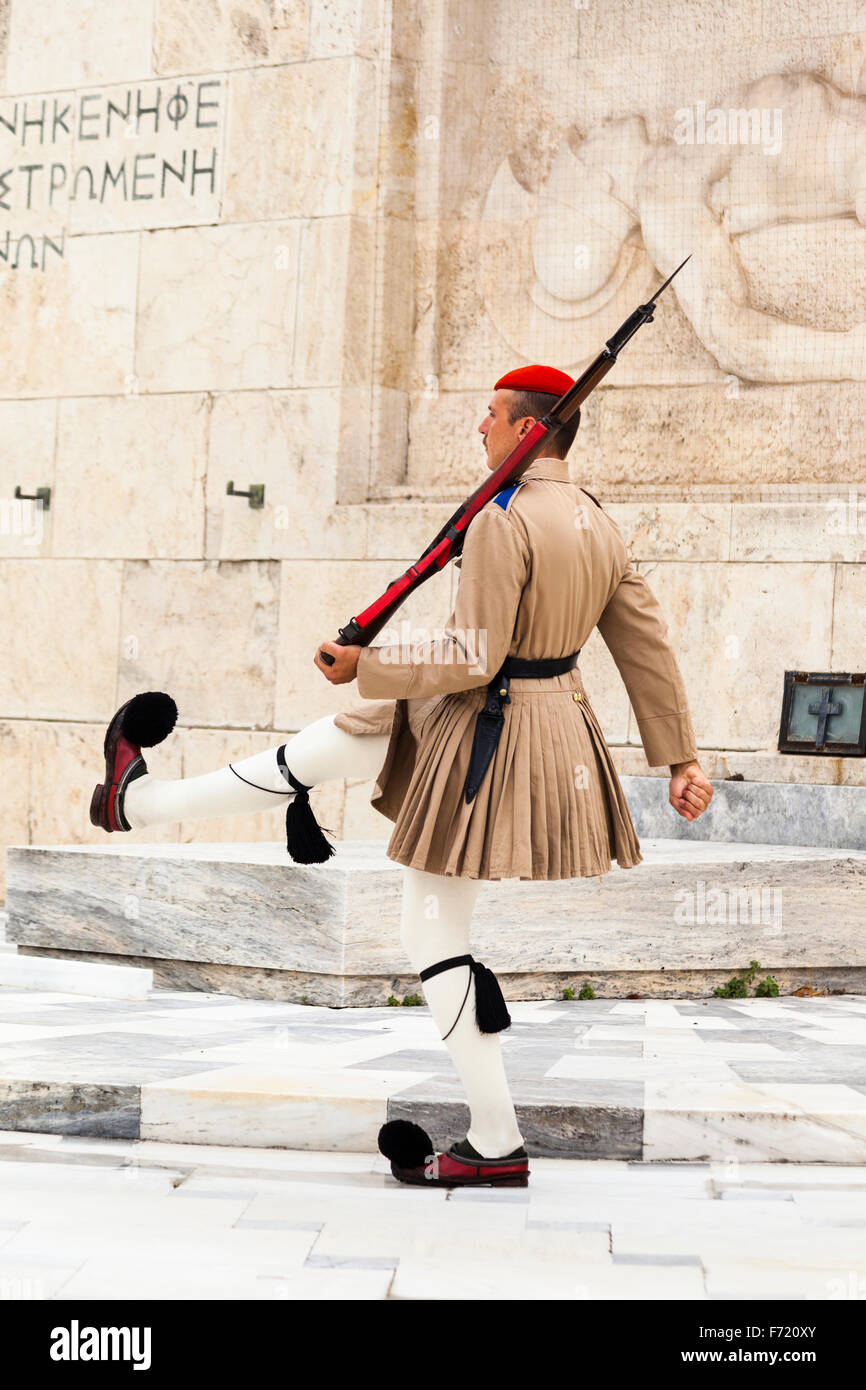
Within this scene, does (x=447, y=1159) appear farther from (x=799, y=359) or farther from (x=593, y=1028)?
(x=799, y=359)

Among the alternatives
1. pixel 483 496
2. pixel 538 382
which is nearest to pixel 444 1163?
pixel 483 496

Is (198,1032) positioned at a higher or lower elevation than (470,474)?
lower

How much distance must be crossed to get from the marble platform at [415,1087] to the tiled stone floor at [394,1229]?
56mm

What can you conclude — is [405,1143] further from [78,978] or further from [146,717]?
[78,978]

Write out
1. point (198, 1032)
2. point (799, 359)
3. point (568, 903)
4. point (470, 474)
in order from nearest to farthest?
point (198, 1032) < point (568, 903) < point (799, 359) < point (470, 474)

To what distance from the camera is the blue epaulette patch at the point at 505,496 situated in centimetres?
358

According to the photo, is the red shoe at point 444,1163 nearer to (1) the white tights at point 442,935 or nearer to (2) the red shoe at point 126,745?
(1) the white tights at point 442,935

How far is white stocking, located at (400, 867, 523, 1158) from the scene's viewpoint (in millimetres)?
3555

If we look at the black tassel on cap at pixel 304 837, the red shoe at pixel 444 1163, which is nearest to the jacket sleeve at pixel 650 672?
the black tassel on cap at pixel 304 837

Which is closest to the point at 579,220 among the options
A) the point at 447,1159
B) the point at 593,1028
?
the point at 593,1028

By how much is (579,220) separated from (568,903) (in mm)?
3842

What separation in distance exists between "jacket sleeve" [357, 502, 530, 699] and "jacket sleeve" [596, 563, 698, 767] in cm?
38

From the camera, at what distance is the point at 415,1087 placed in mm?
4219

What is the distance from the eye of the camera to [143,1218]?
134 inches
